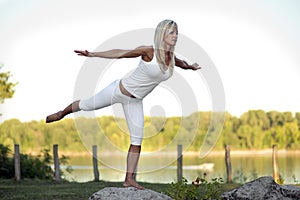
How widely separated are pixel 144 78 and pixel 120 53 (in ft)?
1.32

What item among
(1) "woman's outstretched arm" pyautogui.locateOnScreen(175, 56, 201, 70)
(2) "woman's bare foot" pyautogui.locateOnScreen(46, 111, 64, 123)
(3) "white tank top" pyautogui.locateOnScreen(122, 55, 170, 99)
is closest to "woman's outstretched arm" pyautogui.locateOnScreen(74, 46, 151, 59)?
(3) "white tank top" pyautogui.locateOnScreen(122, 55, 170, 99)

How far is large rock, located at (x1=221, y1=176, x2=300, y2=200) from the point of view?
7.94 metres

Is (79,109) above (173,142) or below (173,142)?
above

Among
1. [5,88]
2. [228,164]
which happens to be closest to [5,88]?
[5,88]

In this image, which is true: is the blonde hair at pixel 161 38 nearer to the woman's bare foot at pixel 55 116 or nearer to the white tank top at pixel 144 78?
the white tank top at pixel 144 78

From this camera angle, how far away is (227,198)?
26.5 ft

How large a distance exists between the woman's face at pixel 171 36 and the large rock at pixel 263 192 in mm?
2917

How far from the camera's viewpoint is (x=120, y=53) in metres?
6.16

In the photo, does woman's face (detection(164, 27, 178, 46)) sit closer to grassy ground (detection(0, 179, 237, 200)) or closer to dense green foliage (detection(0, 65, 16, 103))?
grassy ground (detection(0, 179, 237, 200))

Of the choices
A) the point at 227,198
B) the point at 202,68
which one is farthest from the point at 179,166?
the point at 202,68

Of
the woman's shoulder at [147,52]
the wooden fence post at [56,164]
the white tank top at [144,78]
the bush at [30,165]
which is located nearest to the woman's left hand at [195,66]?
the white tank top at [144,78]

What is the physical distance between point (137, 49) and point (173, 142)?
1.76 m

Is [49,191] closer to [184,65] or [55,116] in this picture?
[55,116]

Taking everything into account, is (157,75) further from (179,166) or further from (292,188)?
(179,166)
